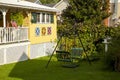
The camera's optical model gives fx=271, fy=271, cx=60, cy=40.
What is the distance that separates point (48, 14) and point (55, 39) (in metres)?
2.58

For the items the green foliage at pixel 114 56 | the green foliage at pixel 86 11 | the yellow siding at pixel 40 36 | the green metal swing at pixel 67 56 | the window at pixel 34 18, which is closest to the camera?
the green foliage at pixel 114 56

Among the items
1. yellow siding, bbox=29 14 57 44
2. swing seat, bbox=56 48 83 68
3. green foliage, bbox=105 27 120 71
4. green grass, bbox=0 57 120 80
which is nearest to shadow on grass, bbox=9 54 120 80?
green grass, bbox=0 57 120 80

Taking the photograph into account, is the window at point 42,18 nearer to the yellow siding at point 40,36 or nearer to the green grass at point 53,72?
the yellow siding at point 40,36

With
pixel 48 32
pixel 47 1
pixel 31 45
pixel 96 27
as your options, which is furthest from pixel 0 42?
pixel 47 1

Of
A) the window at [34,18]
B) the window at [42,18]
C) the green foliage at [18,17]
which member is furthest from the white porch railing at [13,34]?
the window at [42,18]

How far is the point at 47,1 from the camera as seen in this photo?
127 meters

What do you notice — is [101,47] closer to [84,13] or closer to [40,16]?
[40,16]

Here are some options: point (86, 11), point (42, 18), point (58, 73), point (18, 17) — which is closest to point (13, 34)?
point (18, 17)

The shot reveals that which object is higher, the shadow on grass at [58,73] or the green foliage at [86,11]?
the green foliage at [86,11]

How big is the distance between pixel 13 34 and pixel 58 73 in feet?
19.3

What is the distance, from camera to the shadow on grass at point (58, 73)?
14831mm

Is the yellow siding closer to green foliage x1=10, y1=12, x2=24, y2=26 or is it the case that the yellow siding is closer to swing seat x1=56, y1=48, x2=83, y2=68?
green foliage x1=10, y1=12, x2=24, y2=26

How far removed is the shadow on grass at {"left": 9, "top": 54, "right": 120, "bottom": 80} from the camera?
1483 centimetres

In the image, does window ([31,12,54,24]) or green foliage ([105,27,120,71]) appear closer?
green foliage ([105,27,120,71])
